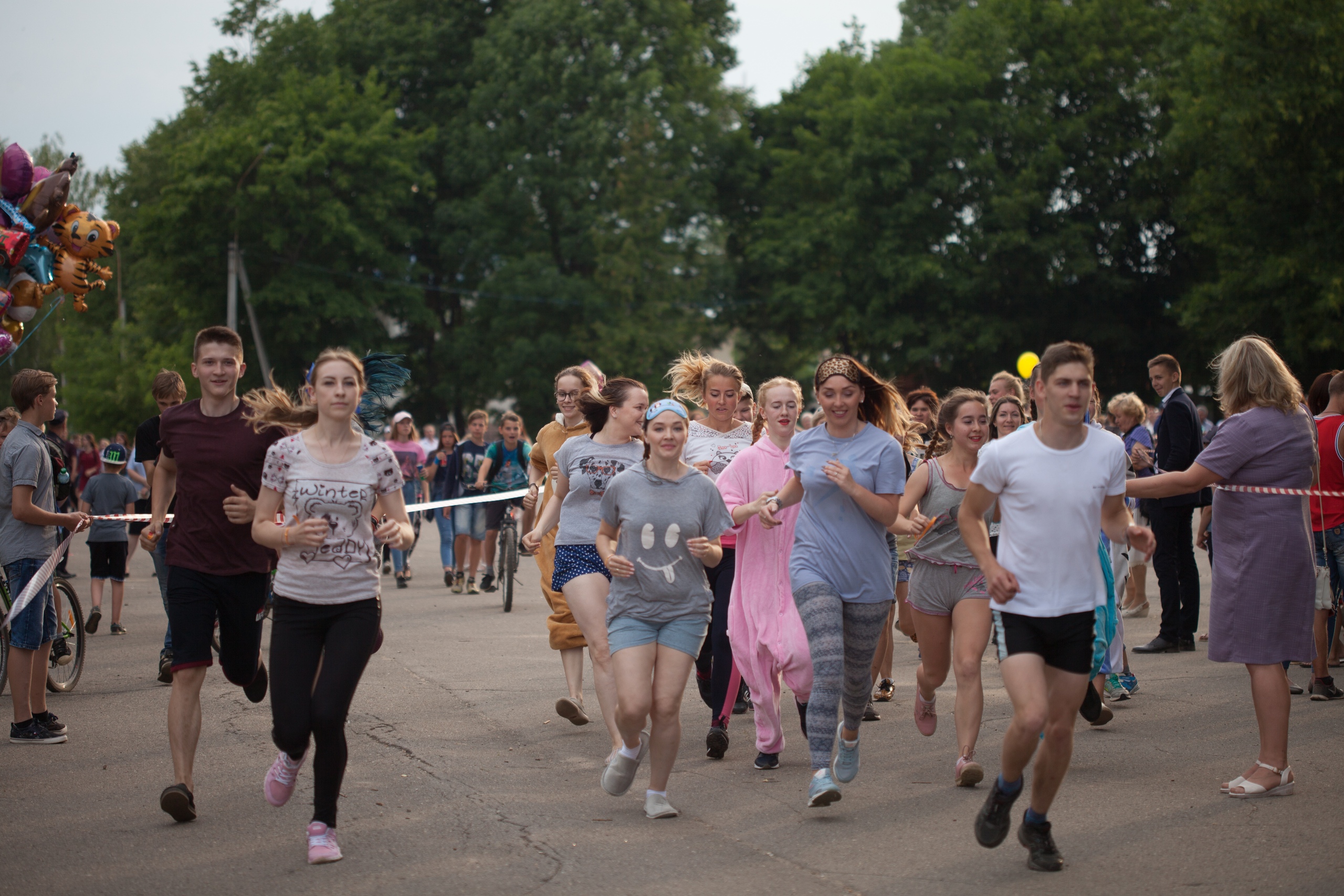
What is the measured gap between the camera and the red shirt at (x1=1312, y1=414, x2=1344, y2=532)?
824 cm

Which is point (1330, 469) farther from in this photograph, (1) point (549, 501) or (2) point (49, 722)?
(2) point (49, 722)

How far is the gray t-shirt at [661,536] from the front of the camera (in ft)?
19.1

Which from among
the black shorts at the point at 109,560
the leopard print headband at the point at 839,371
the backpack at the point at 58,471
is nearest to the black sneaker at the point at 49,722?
the backpack at the point at 58,471

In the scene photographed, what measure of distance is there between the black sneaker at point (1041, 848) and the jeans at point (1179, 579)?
5.71m

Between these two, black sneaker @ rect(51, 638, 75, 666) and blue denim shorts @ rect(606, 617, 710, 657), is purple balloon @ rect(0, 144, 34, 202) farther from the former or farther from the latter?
blue denim shorts @ rect(606, 617, 710, 657)

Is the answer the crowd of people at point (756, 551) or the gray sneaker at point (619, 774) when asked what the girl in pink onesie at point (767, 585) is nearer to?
the crowd of people at point (756, 551)

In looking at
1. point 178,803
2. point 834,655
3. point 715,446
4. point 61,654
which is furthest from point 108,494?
point 834,655

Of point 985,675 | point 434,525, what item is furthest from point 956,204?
point 985,675

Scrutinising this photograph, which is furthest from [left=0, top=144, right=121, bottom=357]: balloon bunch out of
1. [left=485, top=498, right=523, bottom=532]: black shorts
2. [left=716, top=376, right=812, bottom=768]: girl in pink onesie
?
[left=485, top=498, right=523, bottom=532]: black shorts

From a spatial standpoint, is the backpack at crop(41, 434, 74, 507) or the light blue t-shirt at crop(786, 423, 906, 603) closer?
the light blue t-shirt at crop(786, 423, 906, 603)

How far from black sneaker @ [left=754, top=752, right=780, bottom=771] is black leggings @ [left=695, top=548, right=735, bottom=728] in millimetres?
445

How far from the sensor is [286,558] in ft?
17.3

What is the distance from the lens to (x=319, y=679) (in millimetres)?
5125

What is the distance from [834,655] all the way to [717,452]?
2.28 meters
